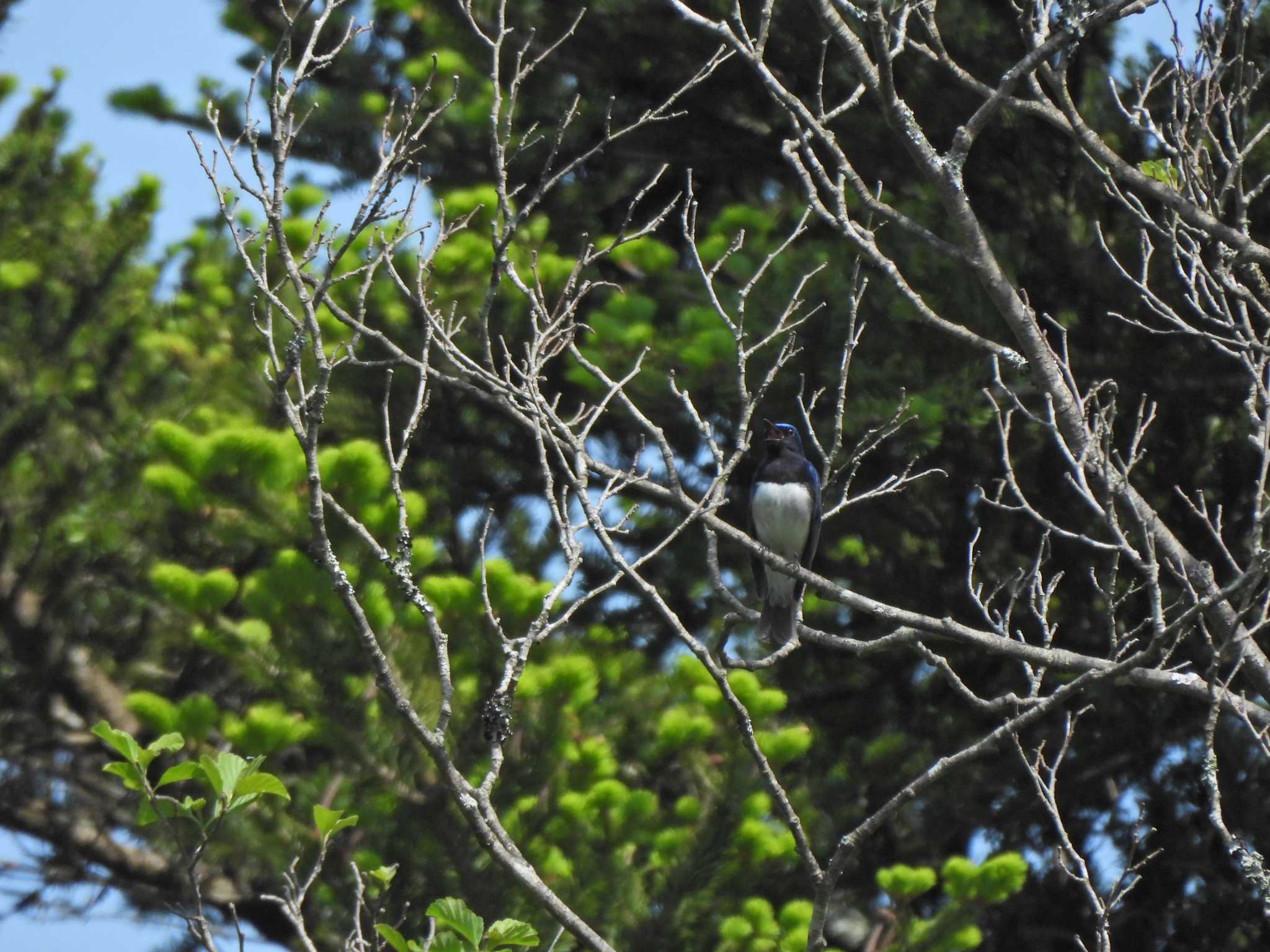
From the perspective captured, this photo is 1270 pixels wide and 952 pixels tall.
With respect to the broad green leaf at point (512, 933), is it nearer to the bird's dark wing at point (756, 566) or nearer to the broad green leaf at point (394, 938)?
the broad green leaf at point (394, 938)

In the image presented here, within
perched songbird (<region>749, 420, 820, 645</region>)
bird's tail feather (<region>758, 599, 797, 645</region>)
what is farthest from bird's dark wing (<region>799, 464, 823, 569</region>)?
bird's tail feather (<region>758, 599, 797, 645</region>)

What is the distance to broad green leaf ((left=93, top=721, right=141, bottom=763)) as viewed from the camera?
231cm

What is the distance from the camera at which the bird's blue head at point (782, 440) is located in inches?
224

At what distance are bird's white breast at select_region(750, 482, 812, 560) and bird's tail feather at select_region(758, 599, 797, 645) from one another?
1.70 feet

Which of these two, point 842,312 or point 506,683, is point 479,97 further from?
point 506,683

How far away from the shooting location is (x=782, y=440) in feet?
19.1

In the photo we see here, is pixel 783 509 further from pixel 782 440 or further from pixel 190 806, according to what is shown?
pixel 190 806

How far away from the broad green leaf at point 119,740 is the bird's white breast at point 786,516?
11.5 feet

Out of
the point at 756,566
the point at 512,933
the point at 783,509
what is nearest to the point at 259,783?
the point at 512,933

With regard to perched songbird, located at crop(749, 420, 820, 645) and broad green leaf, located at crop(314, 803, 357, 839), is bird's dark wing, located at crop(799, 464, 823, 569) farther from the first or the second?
broad green leaf, located at crop(314, 803, 357, 839)

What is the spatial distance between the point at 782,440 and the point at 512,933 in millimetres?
3636

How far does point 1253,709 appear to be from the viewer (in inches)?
131

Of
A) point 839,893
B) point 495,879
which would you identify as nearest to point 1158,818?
point 839,893

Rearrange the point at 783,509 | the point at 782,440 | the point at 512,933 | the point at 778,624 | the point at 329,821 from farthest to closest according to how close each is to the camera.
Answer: the point at 782,440
the point at 783,509
the point at 778,624
the point at 329,821
the point at 512,933
